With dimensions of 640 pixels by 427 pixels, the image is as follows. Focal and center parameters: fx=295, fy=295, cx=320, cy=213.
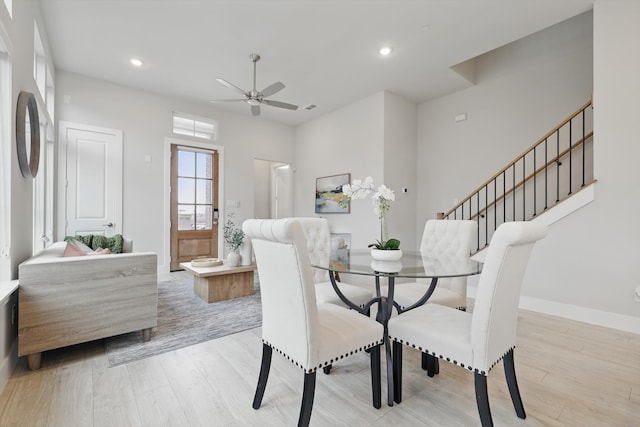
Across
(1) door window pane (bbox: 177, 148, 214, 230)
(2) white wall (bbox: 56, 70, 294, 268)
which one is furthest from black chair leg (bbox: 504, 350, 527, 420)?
(1) door window pane (bbox: 177, 148, 214, 230)

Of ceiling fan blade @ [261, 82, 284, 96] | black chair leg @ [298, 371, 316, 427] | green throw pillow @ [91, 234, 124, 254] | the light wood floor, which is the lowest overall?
the light wood floor

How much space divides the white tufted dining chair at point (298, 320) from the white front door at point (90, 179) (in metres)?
4.11

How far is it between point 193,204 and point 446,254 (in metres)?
4.52

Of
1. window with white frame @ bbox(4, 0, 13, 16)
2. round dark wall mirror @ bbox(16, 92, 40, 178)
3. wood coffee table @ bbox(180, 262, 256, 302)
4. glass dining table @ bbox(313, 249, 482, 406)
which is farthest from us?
wood coffee table @ bbox(180, 262, 256, 302)

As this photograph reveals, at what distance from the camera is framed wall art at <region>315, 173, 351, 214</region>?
5.53 metres

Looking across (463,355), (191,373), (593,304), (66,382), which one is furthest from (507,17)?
(66,382)

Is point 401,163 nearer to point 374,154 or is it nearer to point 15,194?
point 374,154

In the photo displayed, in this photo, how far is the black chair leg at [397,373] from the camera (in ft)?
5.30

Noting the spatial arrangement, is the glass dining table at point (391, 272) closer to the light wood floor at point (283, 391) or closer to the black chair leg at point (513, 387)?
the light wood floor at point (283, 391)

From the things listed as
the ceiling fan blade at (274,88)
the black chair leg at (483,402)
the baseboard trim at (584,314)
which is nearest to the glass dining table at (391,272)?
the black chair leg at (483,402)

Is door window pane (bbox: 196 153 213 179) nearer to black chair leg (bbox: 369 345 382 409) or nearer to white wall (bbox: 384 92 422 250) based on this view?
white wall (bbox: 384 92 422 250)

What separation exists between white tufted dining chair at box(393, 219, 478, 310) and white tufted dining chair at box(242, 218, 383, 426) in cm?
69

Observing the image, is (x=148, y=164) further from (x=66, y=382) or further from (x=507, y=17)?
(x=507, y=17)

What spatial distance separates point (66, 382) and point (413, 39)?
4.35m
